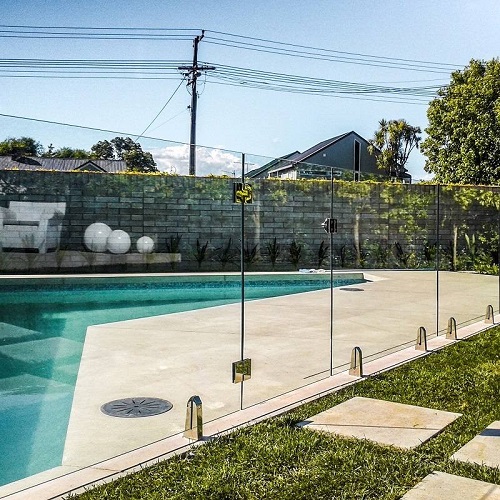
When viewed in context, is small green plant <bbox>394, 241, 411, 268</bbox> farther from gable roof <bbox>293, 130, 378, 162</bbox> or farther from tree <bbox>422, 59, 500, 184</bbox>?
gable roof <bbox>293, 130, 378, 162</bbox>

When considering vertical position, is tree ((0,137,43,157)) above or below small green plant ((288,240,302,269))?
above

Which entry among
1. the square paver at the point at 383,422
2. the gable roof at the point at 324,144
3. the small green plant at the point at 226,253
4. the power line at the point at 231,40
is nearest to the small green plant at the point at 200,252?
the small green plant at the point at 226,253

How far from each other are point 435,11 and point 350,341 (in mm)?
5192

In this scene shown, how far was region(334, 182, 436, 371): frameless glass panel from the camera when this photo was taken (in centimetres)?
621

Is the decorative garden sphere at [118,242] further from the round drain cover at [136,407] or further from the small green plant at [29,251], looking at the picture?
the round drain cover at [136,407]

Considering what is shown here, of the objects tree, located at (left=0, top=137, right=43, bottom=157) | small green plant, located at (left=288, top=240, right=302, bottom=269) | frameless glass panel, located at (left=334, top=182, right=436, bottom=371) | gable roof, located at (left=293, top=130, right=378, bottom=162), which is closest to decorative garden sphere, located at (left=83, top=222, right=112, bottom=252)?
tree, located at (left=0, top=137, right=43, bottom=157)

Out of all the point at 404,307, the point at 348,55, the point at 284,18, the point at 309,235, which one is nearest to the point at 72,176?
the point at 309,235

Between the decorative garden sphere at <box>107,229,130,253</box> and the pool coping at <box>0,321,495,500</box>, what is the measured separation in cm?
128

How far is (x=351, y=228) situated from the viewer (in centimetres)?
635

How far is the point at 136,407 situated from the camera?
4160 mm

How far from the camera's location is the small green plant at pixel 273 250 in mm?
5125

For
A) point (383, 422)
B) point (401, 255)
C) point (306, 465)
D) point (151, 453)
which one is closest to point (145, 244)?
point (151, 453)

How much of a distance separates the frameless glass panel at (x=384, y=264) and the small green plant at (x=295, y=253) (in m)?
0.41

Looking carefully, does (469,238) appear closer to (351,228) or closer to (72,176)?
(351,228)
